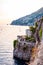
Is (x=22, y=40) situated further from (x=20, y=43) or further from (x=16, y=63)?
(x=16, y=63)

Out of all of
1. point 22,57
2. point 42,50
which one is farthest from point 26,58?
point 42,50

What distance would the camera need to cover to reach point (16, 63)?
1371 cm

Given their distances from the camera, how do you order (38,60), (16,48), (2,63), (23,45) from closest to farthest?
(38,60), (2,63), (23,45), (16,48)

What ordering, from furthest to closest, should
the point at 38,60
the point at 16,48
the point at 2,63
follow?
the point at 16,48 → the point at 2,63 → the point at 38,60

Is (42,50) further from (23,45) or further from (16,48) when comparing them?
(16,48)

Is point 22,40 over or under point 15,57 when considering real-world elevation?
over

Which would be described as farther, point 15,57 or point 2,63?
point 15,57

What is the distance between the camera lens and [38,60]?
4.51ft

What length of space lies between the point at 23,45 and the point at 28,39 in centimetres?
55

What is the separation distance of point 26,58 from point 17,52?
1.27 meters

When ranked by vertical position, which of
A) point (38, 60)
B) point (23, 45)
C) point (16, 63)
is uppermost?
point (38, 60)

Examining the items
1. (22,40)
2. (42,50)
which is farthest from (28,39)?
(42,50)

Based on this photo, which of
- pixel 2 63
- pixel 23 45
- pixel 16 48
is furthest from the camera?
pixel 16 48

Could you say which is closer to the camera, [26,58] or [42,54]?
[42,54]
